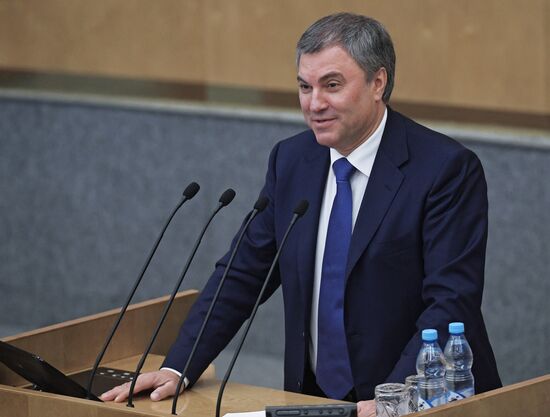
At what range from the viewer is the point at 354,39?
3.73m

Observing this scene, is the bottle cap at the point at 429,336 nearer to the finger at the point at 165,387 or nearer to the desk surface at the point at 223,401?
the desk surface at the point at 223,401

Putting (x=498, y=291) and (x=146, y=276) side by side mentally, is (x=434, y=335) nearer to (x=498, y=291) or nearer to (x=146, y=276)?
(x=498, y=291)

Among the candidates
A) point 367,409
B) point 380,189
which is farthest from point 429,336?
point 380,189

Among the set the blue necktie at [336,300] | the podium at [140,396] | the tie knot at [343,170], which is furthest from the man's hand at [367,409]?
the tie knot at [343,170]

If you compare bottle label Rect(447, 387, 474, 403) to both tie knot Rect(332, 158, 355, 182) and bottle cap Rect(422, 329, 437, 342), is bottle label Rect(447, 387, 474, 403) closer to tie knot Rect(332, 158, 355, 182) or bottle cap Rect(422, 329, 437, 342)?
bottle cap Rect(422, 329, 437, 342)

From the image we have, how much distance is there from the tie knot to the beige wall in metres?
2.14

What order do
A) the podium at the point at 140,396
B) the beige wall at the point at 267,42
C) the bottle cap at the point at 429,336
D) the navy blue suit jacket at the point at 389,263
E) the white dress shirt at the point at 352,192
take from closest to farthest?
the podium at the point at 140,396 < the bottle cap at the point at 429,336 < the navy blue suit jacket at the point at 389,263 < the white dress shirt at the point at 352,192 < the beige wall at the point at 267,42

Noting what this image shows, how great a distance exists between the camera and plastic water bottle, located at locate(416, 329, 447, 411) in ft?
10.9

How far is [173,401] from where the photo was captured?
359cm

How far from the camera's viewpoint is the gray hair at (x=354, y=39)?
372 cm

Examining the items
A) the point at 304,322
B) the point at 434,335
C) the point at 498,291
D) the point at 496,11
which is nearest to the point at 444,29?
the point at 496,11

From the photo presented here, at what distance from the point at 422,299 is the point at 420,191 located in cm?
29

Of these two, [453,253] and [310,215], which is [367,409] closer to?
[453,253]

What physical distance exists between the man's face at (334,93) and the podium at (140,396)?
2.40 feet
